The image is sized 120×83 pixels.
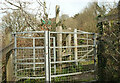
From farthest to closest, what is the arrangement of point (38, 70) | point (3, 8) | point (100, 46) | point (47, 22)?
point (3, 8) → point (47, 22) → point (38, 70) → point (100, 46)

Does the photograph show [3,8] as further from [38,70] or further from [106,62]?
[106,62]

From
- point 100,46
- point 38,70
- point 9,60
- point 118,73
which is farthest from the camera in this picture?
point 38,70

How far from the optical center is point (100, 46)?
3.69 m

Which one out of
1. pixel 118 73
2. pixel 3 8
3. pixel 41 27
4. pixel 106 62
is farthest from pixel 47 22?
pixel 118 73

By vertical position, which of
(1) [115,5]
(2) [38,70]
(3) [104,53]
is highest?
(1) [115,5]

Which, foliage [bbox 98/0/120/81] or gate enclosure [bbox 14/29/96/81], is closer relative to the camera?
foliage [bbox 98/0/120/81]

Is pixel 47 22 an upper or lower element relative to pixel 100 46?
upper

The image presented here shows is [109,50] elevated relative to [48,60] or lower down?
elevated

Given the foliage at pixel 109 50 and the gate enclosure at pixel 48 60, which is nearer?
the foliage at pixel 109 50

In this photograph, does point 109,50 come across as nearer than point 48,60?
No

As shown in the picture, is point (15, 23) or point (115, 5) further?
point (15, 23)

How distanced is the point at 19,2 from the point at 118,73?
5.43 m

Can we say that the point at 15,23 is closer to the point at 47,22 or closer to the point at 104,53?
the point at 47,22

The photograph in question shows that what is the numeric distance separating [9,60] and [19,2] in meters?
4.42
